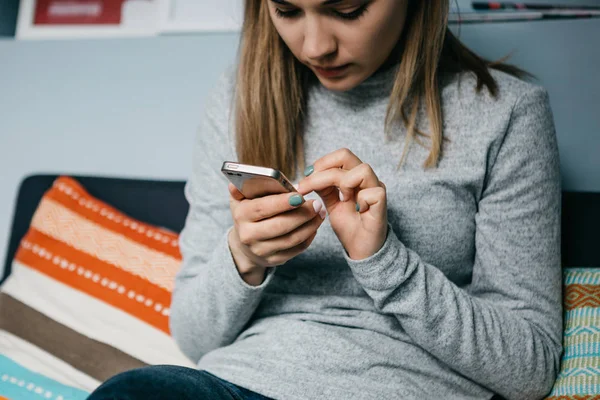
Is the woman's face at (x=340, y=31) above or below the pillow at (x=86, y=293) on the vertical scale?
above

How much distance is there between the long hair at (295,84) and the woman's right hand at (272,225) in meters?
0.17

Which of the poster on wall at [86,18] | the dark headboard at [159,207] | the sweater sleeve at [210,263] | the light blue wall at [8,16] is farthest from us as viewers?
the light blue wall at [8,16]

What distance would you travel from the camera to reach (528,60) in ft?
4.09

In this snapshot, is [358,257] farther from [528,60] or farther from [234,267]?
[528,60]

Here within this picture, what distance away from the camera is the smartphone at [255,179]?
2.21 feet

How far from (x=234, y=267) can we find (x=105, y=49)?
39.3 inches

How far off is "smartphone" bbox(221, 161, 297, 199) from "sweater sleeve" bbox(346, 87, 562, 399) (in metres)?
0.14

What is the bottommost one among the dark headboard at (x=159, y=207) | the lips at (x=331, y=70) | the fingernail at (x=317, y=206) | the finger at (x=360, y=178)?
the dark headboard at (x=159, y=207)

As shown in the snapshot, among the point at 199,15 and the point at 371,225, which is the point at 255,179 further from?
the point at 199,15

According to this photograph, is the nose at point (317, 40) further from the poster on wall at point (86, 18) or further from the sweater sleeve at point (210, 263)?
the poster on wall at point (86, 18)

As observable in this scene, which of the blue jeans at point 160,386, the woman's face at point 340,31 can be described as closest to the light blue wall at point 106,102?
the woman's face at point 340,31

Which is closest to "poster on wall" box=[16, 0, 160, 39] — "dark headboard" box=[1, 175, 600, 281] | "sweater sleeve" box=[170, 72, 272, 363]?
"dark headboard" box=[1, 175, 600, 281]

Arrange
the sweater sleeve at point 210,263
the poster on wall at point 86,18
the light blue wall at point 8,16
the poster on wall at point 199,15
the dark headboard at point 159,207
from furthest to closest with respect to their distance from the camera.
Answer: the light blue wall at point 8,16
the poster on wall at point 86,18
the poster on wall at point 199,15
the dark headboard at point 159,207
the sweater sleeve at point 210,263

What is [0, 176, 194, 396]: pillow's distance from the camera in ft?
3.76
